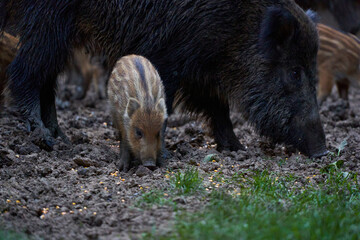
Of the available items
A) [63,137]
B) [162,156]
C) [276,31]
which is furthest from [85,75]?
[276,31]

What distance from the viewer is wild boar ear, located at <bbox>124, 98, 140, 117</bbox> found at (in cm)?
488

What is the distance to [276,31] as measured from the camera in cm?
552

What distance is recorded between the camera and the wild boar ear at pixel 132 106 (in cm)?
488

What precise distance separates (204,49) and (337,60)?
15.9 feet

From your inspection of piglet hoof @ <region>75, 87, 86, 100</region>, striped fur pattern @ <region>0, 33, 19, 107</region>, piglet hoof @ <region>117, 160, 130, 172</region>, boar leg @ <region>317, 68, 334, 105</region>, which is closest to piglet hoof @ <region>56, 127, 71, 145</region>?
striped fur pattern @ <region>0, 33, 19, 107</region>

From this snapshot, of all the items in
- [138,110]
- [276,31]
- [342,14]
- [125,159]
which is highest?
[276,31]

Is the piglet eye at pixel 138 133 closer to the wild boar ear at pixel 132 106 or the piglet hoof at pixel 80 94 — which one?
the wild boar ear at pixel 132 106

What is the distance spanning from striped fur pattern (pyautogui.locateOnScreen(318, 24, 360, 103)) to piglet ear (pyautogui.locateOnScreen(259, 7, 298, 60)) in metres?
4.26

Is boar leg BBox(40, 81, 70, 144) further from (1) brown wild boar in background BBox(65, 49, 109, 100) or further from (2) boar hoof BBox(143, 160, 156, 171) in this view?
(1) brown wild boar in background BBox(65, 49, 109, 100)

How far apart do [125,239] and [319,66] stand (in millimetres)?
7160

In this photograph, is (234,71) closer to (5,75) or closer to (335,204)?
(335,204)

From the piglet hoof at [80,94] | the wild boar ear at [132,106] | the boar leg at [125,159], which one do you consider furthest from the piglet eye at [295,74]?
the piglet hoof at [80,94]

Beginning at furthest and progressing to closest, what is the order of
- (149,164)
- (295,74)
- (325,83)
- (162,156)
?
(325,83)
(295,74)
(162,156)
(149,164)

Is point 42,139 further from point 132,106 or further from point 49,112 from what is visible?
point 132,106
